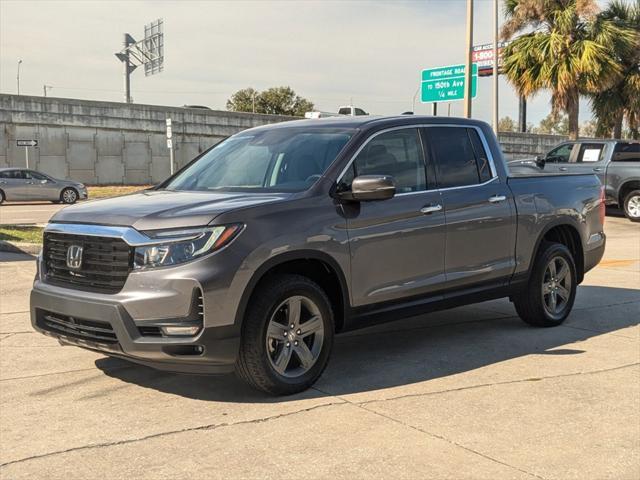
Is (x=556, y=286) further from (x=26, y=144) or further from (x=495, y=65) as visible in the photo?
(x=26, y=144)

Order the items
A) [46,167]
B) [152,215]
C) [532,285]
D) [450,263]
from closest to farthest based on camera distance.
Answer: [152,215], [450,263], [532,285], [46,167]

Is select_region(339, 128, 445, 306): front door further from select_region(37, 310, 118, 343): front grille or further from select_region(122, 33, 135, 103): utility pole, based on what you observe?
select_region(122, 33, 135, 103): utility pole

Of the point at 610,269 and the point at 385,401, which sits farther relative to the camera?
the point at 610,269

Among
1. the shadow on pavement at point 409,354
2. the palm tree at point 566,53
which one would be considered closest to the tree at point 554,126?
the palm tree at point 566,53

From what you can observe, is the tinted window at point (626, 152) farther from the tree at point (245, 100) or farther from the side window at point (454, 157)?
the tree at point (245, 100)

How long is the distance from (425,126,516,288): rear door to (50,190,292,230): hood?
1587 millimetres

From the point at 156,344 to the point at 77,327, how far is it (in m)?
0.62

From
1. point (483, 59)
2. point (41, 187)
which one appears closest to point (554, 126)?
point (483, 59)

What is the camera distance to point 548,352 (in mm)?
6086

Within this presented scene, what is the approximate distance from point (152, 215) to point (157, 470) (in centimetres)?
156

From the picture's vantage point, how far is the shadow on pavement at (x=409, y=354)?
504cm

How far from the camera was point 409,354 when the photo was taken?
594 centimetres

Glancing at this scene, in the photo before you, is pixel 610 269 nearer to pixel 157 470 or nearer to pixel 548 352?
pixel 548 352

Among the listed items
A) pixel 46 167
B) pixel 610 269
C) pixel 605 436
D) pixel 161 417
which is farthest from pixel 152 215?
pixel 46 167
